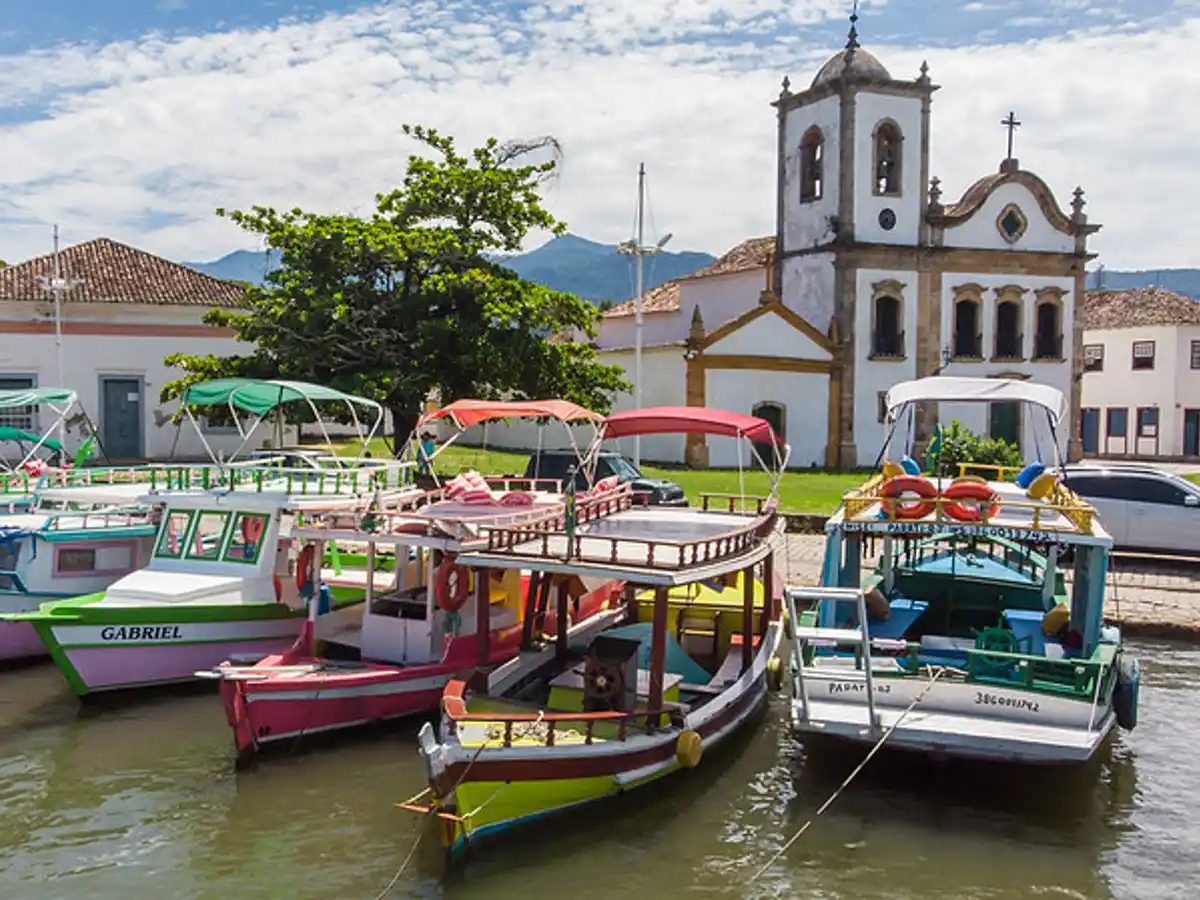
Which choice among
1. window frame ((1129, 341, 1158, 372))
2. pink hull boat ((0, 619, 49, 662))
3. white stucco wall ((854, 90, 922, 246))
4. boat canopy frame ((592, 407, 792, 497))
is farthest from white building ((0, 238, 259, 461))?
window frame ((1129, 341, 1158, 372))

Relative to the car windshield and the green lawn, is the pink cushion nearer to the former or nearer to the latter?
the car windshield

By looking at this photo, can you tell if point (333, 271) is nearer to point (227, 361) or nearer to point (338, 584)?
point (227, 361)

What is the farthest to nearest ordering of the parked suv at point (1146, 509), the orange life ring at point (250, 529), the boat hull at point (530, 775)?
the parked suv at point (1146, 509), the orange life ring at point (250, 529), the boat hull at point (530, 775)

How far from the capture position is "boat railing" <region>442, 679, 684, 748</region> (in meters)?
9.43

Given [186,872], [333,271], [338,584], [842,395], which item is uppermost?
[333,271]

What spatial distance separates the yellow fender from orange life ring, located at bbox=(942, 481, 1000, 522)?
11.7ft

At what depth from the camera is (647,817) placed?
33.0 ft

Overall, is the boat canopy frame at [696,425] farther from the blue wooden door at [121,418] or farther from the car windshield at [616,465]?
the blue wooden door at [121,418]

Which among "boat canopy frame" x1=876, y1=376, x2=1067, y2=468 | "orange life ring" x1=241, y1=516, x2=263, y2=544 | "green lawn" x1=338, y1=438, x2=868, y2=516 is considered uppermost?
"boat canopy frame" x1=876, y1=376, x2=1067, y2=468

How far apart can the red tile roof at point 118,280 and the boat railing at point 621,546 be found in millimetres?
25658

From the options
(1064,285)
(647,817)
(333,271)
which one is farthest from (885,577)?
(1064,285)

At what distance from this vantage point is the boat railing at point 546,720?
9430 mm

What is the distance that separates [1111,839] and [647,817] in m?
4.04

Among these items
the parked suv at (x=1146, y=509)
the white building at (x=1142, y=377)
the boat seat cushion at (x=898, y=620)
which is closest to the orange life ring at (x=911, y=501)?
the boat seat cushion at (x=898, y=620)
